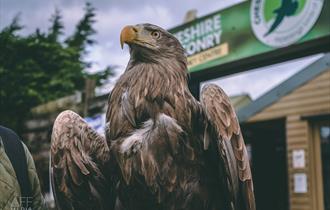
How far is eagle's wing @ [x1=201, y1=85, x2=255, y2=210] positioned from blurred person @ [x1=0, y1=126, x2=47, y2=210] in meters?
0.82

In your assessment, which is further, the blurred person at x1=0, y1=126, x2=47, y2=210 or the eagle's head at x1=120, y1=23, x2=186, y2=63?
the eagle's head at x1=120, y1=23, x2=186, y2=63

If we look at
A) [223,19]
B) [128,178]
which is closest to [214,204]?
[128,178]

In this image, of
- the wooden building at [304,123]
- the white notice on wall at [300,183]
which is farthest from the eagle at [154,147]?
the white notice on wall at [300,183]

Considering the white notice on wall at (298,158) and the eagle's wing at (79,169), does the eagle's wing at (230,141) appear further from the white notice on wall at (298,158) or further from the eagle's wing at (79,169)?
the white notice on wall at (298,158)

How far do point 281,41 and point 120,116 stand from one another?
4.69m

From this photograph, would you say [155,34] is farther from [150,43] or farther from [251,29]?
[251,29]

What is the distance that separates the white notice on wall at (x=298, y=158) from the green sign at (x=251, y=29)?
2403mm

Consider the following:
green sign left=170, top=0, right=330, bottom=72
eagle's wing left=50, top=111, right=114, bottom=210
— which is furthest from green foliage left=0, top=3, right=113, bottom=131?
eagle's wing left=50, top=111, right=114, bottom=210

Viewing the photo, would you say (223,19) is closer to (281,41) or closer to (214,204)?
(281,41)

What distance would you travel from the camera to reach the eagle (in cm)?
274

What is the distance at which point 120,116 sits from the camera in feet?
9.23

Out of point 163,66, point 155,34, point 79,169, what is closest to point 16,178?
point 79,169

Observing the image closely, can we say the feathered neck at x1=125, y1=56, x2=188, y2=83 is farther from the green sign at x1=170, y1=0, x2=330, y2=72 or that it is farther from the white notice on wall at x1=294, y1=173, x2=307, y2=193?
the white notice on wall at x1=294, y1=173, x2=307, y2=193

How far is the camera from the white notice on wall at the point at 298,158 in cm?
967
